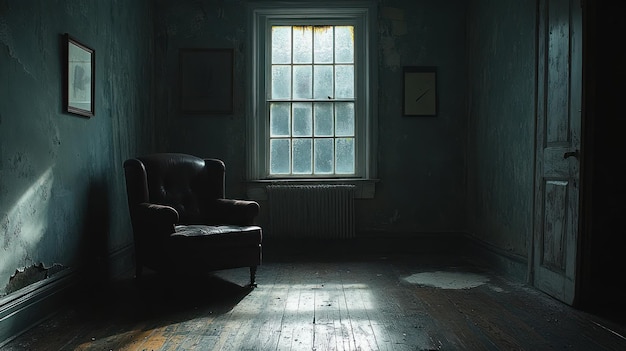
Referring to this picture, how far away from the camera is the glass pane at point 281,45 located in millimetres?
5898

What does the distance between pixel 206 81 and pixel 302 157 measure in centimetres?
125

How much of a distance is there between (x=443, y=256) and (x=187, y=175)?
266 centimetres

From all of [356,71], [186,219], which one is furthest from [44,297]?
[356,71]

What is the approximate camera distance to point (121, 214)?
4754 millimetres

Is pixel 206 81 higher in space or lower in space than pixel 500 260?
higher

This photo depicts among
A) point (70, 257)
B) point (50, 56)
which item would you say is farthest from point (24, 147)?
point (70, 257)

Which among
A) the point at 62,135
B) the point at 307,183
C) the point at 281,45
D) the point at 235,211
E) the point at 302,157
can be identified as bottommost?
the point at 235,211

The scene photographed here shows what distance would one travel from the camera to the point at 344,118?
5906 mm

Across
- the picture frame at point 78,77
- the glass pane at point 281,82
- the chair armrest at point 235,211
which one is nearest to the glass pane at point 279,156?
the glass pane at point 281,82

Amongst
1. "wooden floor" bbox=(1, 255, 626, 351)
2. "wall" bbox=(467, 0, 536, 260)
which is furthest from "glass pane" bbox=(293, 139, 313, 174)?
"wall" bbox=(467, 0, 536, 260)

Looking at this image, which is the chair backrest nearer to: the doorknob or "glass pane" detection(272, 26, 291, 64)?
"glass pane" detection(272, 26, 291, 64)

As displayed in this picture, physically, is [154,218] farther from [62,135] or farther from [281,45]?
[281,45]

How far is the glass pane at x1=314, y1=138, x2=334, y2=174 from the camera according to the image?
5.88 meters

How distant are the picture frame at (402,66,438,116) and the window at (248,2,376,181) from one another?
421mm
